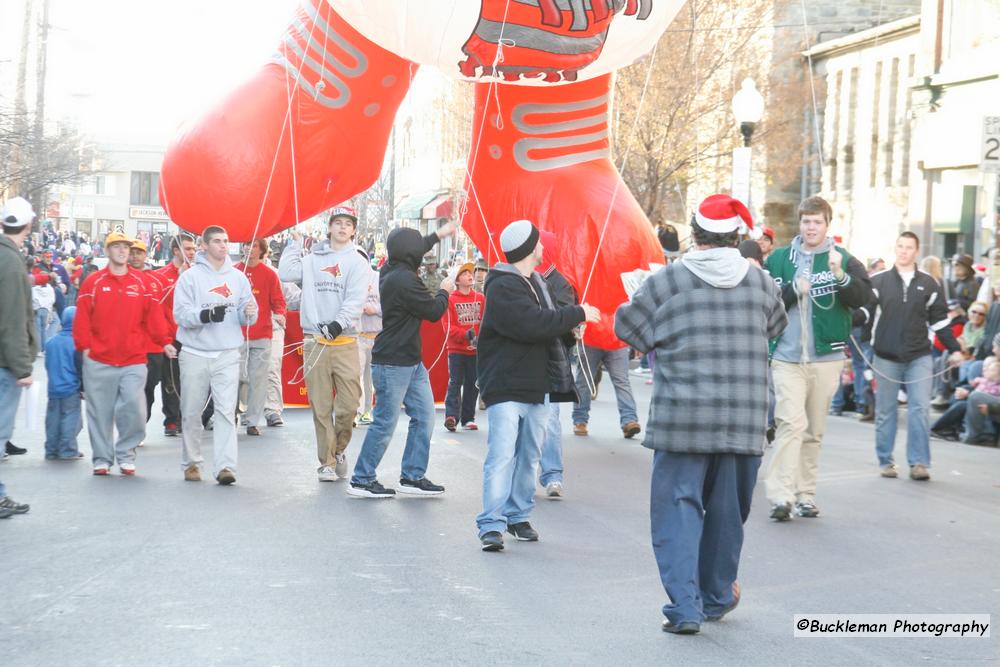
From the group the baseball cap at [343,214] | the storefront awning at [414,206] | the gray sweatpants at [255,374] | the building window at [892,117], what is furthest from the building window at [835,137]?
the baseball cap at [343,214]

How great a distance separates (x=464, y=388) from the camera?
534 inches

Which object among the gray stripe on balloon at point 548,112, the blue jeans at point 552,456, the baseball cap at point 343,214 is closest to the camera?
the blue jeans at point 552,456

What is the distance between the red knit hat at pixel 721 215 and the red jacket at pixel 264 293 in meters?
7.51

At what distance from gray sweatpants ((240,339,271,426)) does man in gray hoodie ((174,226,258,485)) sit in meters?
2.96

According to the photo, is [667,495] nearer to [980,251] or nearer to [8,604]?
[8,604]

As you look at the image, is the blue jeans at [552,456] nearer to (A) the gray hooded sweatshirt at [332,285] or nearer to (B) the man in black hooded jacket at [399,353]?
(B) the man in black hooded jacket at [399,353]

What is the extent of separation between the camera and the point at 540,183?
36.3 ft

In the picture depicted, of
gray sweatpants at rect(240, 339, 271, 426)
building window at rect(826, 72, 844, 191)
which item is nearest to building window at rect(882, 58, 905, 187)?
building window at rect(826, 72, 844, 191)

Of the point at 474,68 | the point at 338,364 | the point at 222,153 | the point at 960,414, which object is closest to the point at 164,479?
the point at 338,364

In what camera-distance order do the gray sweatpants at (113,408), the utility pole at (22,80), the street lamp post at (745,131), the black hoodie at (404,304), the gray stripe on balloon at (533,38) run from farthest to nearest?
the utility pole at (22,80)
the street lamp post at (745,131)
the gray sweatpants at (113,408)
the gray stripe on balloon at (533,38)
the black hoodie at (404,304)

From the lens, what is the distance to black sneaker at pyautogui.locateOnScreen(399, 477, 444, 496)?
9250mm

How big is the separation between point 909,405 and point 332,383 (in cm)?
454

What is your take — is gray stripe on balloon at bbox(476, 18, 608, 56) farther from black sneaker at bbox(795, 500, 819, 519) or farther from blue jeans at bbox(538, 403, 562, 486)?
black sneaker at bbox(795, 500, 819, 519)

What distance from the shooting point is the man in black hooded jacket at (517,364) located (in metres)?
7.35
